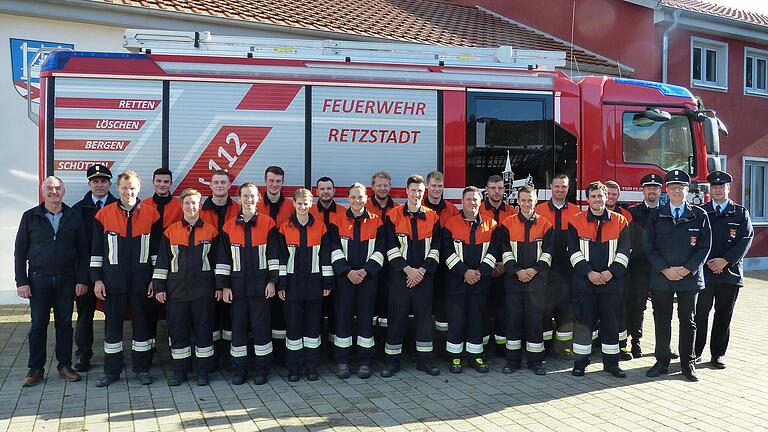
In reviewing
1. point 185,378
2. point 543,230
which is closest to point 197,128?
point 185,378

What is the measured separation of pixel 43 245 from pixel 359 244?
2.76 meters

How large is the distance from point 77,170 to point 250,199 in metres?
1.89

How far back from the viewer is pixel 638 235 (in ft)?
20.8

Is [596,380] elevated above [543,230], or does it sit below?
below

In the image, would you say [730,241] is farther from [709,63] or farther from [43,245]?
[709,63]

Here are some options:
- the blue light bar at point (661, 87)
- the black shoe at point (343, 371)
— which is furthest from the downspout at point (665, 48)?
the black shoe at point (343, 371)

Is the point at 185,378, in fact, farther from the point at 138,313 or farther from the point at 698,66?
the point at 698,66

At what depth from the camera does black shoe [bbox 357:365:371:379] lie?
5.73m

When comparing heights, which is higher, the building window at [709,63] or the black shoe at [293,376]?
the building window at [709,63]

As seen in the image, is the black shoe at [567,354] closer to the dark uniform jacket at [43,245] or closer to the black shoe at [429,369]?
the black shoe at [429,369]

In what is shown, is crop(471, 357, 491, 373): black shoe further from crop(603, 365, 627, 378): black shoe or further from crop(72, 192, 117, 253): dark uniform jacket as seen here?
crop(72, 192, 117, 253): dark uniform jacket

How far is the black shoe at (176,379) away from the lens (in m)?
5.49

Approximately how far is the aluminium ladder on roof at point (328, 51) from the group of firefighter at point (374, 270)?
1.45 m

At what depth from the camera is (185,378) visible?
5609 mm
